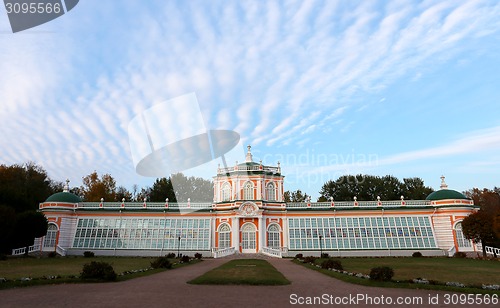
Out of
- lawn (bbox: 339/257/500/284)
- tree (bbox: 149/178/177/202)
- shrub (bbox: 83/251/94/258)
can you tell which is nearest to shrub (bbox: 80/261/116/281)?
lawn (bbox: 339/257/500/284)

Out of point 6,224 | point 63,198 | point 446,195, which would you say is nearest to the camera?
point 6,224

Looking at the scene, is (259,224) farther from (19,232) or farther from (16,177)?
(16,177)

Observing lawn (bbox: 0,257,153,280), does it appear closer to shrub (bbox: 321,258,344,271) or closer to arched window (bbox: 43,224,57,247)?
shrub (bbox: 321,258,344,271)

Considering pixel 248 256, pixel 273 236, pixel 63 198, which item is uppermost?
pixel 63 198

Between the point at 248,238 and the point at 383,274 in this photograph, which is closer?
the point at 383,274

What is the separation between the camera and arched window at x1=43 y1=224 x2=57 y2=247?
43719 mm

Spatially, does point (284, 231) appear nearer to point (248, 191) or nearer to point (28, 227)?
point (248, 191)

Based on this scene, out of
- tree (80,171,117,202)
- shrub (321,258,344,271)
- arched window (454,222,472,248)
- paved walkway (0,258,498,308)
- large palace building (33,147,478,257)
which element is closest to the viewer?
paved walkway (0,258,498,308)

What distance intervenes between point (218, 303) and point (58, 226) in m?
41.0

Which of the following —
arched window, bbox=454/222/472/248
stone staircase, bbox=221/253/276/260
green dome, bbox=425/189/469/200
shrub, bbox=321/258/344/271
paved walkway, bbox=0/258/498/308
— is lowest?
paved walkway, bbox=0/258/498/308

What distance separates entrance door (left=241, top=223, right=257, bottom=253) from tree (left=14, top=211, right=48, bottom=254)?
23446 mm

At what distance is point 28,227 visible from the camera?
36875 mm

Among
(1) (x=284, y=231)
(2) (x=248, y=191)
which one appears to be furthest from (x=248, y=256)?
(2) (x=248, y=191)

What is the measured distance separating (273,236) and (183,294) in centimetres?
3265
